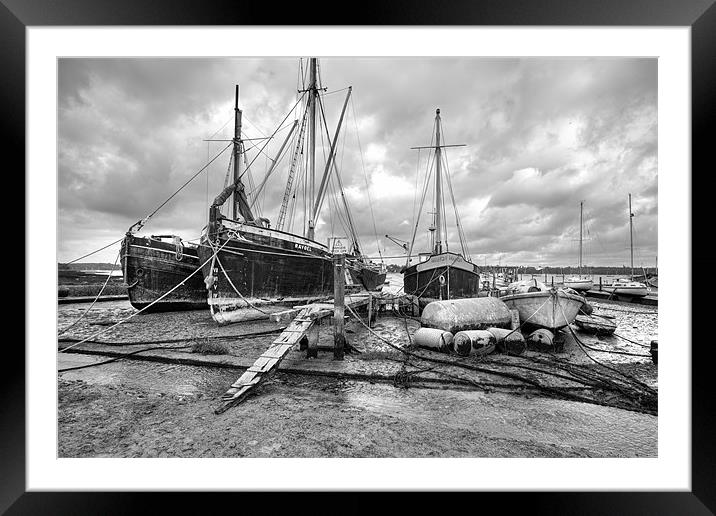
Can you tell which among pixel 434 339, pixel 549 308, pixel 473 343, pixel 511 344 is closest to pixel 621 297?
pixel 549 308

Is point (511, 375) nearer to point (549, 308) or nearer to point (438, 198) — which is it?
point (549, 308)

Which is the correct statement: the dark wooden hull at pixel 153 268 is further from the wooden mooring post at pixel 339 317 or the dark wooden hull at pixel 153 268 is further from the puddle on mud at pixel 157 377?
the wooden mooring post at pixel 339 317

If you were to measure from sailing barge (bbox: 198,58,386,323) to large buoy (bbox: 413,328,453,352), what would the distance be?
6.29 metres

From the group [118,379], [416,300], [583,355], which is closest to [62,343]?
[118,379]

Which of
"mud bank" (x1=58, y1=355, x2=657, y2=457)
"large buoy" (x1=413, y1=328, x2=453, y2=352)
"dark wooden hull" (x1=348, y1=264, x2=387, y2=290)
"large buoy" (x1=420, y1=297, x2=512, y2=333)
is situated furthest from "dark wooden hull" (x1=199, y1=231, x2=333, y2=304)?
"large buoy" (x1=413, y1=328, x2=453, y2=352)

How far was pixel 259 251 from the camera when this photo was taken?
40.6 feet

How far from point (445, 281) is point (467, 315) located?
16.3 feet

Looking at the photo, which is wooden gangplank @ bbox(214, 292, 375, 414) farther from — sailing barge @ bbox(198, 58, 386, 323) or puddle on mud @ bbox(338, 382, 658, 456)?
sailing barge @ bbox(198, 58, 386, 323)
